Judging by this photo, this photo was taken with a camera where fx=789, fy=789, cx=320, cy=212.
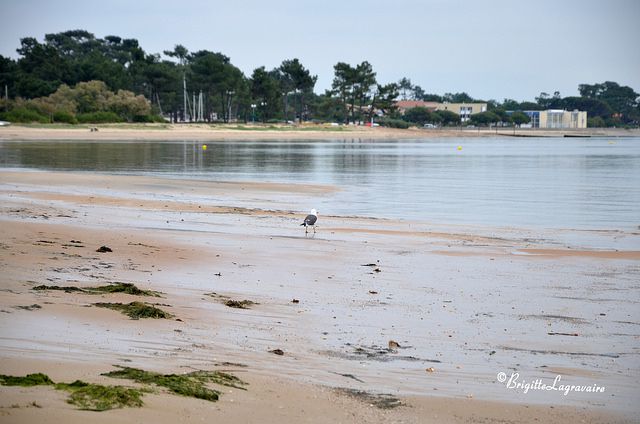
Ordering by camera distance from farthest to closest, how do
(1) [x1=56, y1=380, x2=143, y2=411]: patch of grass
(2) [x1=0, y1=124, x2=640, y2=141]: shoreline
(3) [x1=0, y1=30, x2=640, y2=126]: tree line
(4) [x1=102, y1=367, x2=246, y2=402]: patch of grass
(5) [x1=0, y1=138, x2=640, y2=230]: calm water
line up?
(3) [x1=0, y1=30, x2=640, y2=126]: tree line < (2) [x1=0, y1=124, x2=640, y2=141]: shoreline < (5) [x1=0, y1=138, x2=640, y2=230]: calm water < (4) [x1=102, y1=367, x2=246, y2=402]: patch of grass < (1) [x1=56, y1=380, x2=143, y2=411]: patch of grass

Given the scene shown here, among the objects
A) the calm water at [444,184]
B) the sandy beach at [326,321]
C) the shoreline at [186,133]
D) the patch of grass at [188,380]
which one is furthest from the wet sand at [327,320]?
the shoreline at [186,133]

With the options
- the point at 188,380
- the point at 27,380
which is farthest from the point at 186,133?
the point at 27,380

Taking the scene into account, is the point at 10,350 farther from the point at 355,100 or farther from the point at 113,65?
the point at 355,100

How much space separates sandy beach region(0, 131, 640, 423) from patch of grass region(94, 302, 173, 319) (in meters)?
0.14

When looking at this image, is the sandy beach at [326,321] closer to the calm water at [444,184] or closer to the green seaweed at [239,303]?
the green seaweed at [239,303]

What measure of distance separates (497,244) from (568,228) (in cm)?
420

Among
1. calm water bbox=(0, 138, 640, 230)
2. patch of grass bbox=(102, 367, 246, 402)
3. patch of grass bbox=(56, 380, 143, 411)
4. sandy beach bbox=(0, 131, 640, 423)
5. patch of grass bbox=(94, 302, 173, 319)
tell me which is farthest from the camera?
calm water bbox=(0, 138, 640, 230)

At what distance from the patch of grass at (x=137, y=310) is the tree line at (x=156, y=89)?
8002 centimetres

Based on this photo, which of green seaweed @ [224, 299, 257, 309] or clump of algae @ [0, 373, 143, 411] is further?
green seaweed @ [224, 299, 257, 309]

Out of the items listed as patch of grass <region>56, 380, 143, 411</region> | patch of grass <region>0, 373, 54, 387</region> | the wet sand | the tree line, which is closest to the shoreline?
the tree line

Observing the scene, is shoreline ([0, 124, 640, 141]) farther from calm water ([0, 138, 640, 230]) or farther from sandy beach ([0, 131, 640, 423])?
sandy beach ([0, 131, 640, 423])

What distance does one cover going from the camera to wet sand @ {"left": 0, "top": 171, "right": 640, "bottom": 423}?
5.84 meters

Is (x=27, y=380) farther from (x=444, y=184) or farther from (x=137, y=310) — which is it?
(x=444, y=184)

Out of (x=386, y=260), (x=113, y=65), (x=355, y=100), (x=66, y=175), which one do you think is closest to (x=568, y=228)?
(x=386, y=260)
